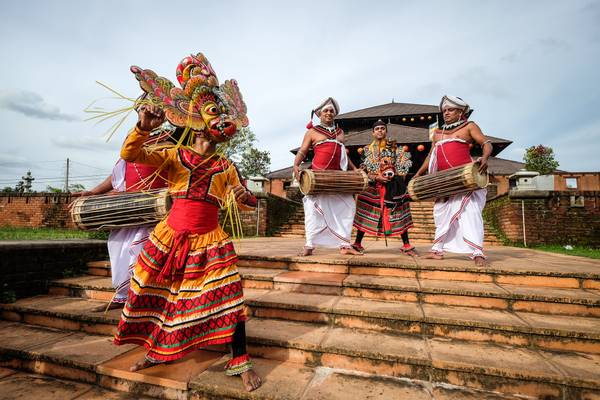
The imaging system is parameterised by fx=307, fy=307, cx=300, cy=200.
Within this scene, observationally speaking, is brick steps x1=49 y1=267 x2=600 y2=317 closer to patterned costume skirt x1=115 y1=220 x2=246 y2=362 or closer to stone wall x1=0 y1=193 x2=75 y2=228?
patterned costume skirt x1=115 y1=220 x2=246 y2=362

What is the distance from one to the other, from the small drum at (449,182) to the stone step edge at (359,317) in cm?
191

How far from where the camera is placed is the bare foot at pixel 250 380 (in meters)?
1.87

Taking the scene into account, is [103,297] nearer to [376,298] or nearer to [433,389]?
[376,298]

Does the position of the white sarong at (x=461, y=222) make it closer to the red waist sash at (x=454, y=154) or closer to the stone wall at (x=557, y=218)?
the red waist sash at (x=454, y=154)

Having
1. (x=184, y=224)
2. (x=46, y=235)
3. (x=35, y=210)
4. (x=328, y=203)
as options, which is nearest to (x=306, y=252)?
(x=328, y=203)

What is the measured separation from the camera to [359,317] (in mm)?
2645

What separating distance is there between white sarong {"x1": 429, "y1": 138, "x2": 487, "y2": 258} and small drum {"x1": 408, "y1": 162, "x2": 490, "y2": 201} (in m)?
0.17

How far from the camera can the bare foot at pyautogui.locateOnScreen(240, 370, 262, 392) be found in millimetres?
1865

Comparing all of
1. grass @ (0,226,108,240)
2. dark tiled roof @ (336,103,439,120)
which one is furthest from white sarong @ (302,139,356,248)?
dark tiled roof @ (336,103,439,120)

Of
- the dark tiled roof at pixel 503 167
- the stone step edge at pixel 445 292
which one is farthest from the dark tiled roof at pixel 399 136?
the stone step edge at pixel 445 292

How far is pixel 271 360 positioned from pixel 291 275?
1292 millimetres

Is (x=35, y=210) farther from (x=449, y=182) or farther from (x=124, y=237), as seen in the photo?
(x=449, y=182)

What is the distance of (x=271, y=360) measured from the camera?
7.61ft

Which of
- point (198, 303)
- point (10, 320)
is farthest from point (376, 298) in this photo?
point (10, 320)
